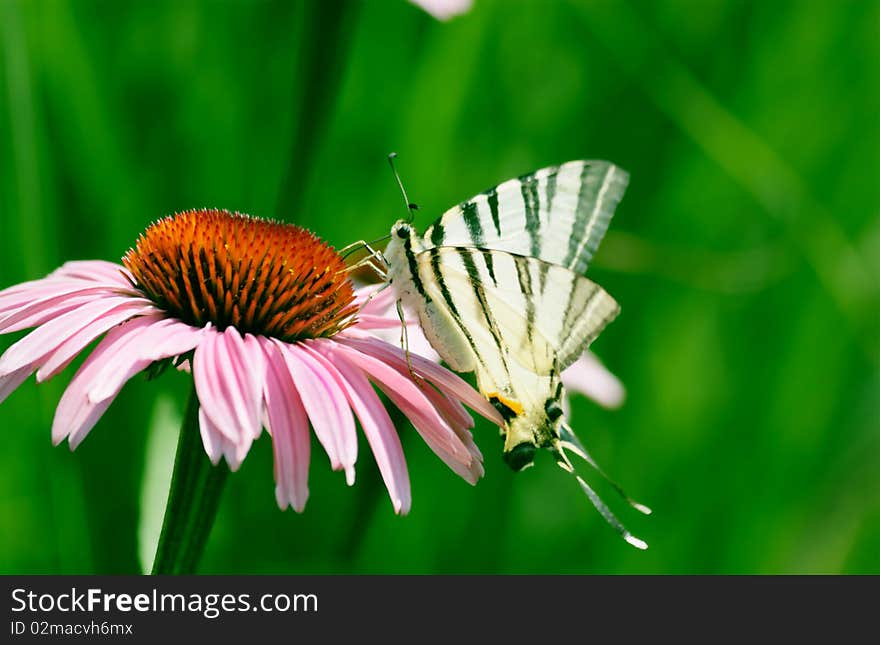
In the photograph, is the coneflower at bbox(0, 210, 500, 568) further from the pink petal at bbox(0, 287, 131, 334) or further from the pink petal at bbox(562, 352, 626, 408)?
the pink petal at bbox(562, 352, 626, 408)

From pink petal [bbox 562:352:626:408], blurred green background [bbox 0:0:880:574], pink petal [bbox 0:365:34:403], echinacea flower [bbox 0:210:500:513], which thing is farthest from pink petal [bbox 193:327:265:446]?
blurred green background [bbox 0:0:880:574]

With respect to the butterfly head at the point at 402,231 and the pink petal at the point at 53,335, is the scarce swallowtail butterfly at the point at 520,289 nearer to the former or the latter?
the butterfly head at the point at 402,231

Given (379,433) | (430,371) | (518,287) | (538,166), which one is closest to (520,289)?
(518,287)

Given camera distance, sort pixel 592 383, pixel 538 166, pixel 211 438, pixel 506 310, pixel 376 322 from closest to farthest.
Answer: pixel 211 438 → pixel 506 310 → pixel 376 322 → pixel 592 383 → pixel 538 166

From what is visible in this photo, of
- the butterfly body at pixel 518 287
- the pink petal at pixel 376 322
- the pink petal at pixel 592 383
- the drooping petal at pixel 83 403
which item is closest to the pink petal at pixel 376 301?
the pink petal at pixel 376 322

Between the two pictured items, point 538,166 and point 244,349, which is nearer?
point 244,349

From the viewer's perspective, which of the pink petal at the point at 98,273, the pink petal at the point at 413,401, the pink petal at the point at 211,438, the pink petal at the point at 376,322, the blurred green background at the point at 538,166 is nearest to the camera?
the pink petal at the point at 211,438

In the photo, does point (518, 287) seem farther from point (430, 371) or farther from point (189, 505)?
point (189, 505)
